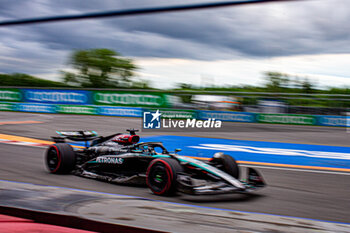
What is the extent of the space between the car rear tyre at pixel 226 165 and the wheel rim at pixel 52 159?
3062 millimetres

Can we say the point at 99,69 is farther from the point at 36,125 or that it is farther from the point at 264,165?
the point at 264,165

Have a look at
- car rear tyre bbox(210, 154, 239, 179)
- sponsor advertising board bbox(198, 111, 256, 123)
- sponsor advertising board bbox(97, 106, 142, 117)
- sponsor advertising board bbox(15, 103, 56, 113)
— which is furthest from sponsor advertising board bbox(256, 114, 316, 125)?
sponsor advertising board bbox(15, 103, 56, 113)

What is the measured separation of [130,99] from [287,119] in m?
9.00

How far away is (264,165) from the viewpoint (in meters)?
8.52

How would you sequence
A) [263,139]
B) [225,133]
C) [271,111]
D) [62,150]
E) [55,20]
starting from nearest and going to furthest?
1. [55,20]
2. [62,150]
3. [263,139]
4. [225,133]
5. [271,111]

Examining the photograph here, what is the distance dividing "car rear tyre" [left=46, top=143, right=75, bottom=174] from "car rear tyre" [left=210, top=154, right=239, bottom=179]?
9.14 ft

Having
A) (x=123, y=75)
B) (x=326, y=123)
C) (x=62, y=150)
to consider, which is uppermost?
(x=123, y=75)

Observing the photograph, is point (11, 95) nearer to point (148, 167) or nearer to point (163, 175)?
point (148, 167)

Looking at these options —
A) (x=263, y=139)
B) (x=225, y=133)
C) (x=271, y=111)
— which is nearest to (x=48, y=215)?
(x=263, y=139)

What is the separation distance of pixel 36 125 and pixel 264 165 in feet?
37.2

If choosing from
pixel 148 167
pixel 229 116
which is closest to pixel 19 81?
pixel 229 116

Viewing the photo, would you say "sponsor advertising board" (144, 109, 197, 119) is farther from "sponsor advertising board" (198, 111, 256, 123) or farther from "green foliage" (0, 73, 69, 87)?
"green foliage" (0, 73, 69, 87)

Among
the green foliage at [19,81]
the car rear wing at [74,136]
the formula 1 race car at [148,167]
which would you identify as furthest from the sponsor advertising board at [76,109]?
the formula 1 race car at [148,167]

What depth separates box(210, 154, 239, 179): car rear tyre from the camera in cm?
571
